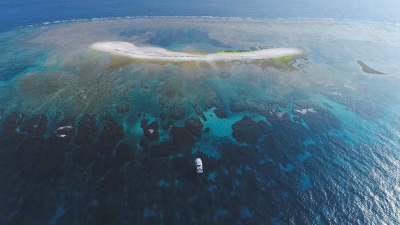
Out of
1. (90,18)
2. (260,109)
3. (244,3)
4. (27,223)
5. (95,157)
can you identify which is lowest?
(27,223)

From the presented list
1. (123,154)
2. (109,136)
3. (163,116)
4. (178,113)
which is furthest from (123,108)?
(123,154)

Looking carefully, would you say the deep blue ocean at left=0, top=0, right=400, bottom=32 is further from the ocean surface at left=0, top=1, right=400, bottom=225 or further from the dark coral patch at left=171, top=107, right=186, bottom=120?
the dark coral patch at left=171, top=107, right=186, bottom=120

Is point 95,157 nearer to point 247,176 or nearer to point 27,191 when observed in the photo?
point 27,191

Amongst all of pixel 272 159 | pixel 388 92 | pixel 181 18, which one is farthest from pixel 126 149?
pixel 181 18

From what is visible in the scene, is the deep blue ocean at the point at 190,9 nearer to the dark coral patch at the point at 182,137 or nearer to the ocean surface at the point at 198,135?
the ocean surface at the point at 198,135

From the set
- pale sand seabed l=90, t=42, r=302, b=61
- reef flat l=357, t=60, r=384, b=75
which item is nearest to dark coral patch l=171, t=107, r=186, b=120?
pale sand seabed l=90, t=42, r=302, b=61
